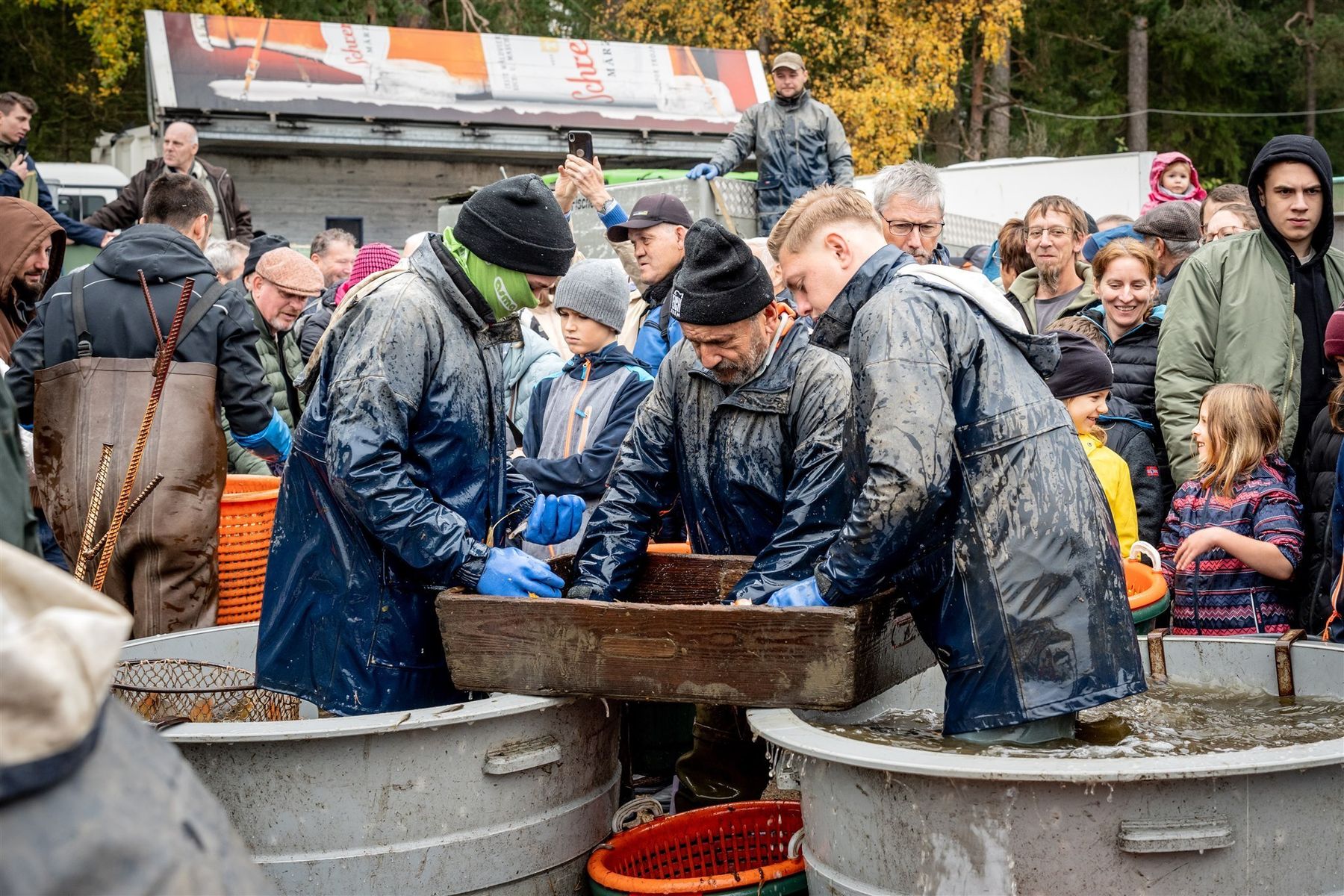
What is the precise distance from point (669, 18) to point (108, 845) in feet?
81.1

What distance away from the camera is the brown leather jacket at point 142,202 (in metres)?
10.1

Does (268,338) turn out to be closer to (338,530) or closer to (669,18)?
Result: (338,530)

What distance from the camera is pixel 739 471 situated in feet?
12.8

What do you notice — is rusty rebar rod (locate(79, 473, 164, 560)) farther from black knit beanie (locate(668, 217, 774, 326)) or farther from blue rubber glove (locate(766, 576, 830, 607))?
blue rubber glove (locate(766, 576, 830, 607))

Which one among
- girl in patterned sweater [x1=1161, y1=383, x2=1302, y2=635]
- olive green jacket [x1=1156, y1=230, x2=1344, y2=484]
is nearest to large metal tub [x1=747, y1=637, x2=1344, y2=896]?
girl in patterned sweater [x1=1161, y1=383, x2=1302, y2=635]

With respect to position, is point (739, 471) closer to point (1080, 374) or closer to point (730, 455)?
point (730, 455)

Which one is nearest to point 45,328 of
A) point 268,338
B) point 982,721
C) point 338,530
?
point 338,530

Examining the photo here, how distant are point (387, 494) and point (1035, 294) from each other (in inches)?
174

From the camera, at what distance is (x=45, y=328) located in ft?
16.0

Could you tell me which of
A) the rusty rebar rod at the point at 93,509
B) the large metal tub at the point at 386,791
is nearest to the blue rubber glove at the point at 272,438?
the rusty rebar rod at the point at 93,509

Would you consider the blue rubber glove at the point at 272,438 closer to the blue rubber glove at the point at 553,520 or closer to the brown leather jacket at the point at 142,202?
the blue rubber glove at the point at 553,520

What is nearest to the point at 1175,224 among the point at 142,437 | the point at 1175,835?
the point at 1175,835

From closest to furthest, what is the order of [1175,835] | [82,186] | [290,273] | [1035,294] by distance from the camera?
[1175,835] → [1035,294] → [290,273] → [82,186]

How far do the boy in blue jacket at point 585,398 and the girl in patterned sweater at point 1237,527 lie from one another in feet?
7.08
